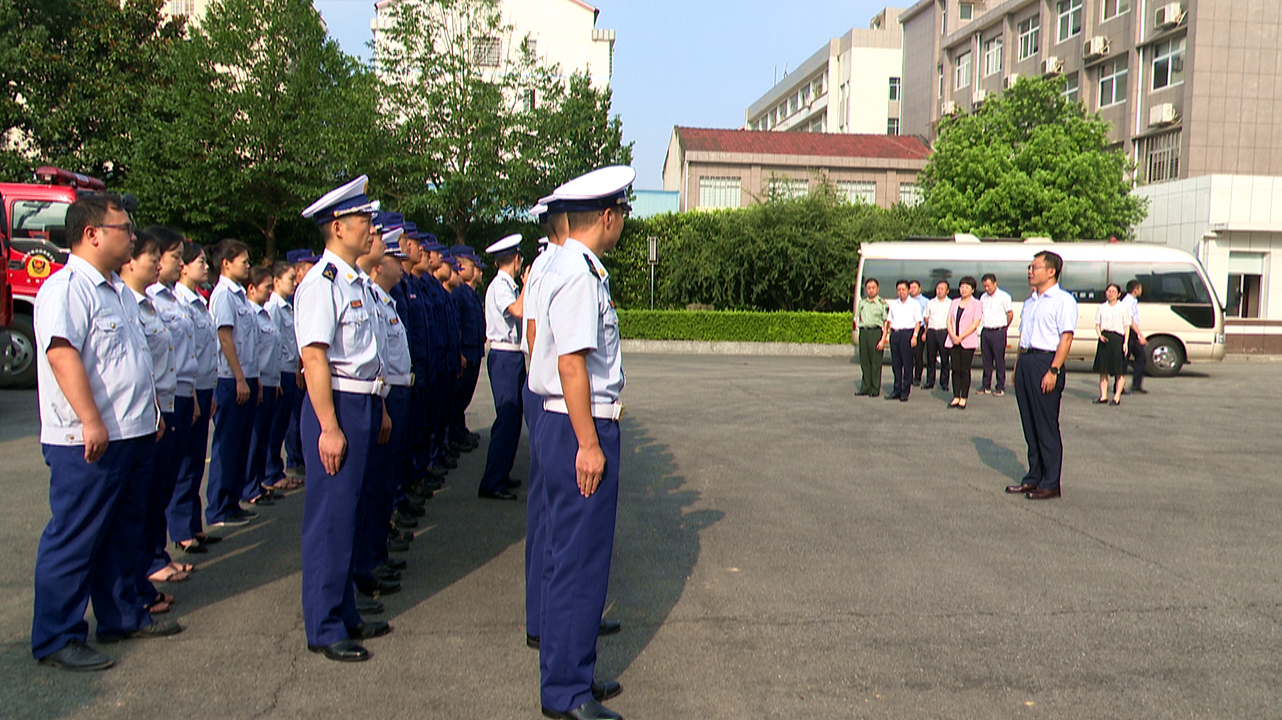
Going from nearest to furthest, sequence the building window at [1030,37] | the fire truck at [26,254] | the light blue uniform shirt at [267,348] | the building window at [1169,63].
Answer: the light blue uniform shirt at [267,348] → the fire truck at [26,254] → the building window at [1169,63] → the building window at [1030,37]

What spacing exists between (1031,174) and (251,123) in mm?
22275

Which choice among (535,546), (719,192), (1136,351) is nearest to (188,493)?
(535,546)

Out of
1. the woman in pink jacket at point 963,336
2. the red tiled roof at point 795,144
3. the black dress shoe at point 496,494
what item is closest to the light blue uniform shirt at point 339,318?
the black dress shoe at point 496,494

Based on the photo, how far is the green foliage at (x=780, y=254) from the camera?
28.1 m

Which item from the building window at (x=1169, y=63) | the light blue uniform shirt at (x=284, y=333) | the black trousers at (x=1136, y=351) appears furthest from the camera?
the building window at (x=1169, y=63)

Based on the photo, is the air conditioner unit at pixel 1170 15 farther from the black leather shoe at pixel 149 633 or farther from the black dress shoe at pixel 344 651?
the black leather shoe at pixel 149 633

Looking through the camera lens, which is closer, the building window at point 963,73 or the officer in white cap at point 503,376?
the officer in white cap at point 503,376

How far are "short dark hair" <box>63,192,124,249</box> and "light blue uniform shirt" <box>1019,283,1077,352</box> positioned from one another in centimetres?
630

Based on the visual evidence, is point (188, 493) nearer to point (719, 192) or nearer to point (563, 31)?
point (719, 192)

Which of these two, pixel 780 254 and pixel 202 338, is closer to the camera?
pixel 202 338

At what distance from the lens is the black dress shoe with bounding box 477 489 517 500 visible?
7.62 meters

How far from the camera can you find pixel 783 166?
151 ft

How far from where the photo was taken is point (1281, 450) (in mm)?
10586

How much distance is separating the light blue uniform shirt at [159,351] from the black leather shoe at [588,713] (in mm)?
2340
